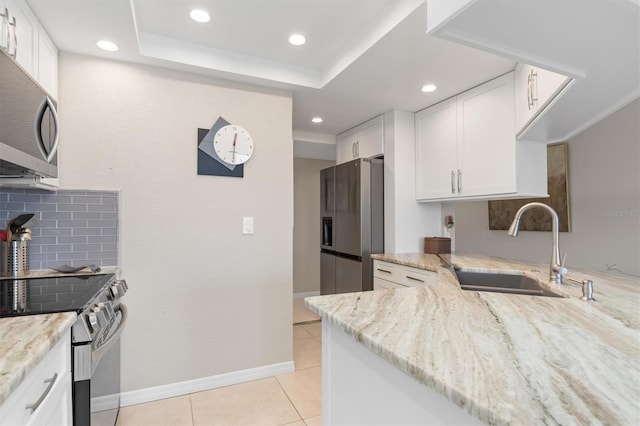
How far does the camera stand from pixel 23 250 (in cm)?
174

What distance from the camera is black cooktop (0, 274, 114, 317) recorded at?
113cm

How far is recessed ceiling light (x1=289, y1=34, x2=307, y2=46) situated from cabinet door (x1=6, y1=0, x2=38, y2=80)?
4.38 feet

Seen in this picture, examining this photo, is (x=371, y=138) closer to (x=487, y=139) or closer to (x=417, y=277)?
(x=487, y=139)

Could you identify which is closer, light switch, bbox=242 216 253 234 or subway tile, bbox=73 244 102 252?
subway tile, bbox=73 244 102 252

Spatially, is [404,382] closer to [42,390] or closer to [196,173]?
[42,390]

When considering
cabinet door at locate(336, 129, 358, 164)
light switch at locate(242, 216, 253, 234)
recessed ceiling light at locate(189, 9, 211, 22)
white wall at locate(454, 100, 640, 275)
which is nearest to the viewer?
recessed ceiling light at locate(189, 9, 211, 22)

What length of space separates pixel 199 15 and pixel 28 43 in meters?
0.83

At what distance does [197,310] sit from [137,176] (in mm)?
997

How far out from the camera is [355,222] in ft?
10.1

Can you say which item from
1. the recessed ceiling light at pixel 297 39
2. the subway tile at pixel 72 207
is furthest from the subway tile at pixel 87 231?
the recessed ceiling light at pixel 297 39

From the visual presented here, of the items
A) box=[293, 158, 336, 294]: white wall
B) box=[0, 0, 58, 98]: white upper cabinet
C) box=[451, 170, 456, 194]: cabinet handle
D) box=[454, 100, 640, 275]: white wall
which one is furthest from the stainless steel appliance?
box=[454, 100, 640, 275]: white wall

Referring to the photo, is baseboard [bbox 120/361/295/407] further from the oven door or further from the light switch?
the light switch

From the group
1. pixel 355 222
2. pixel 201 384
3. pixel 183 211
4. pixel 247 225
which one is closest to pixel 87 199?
pixel 183 211

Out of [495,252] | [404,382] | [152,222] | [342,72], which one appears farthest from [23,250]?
[495,252]
